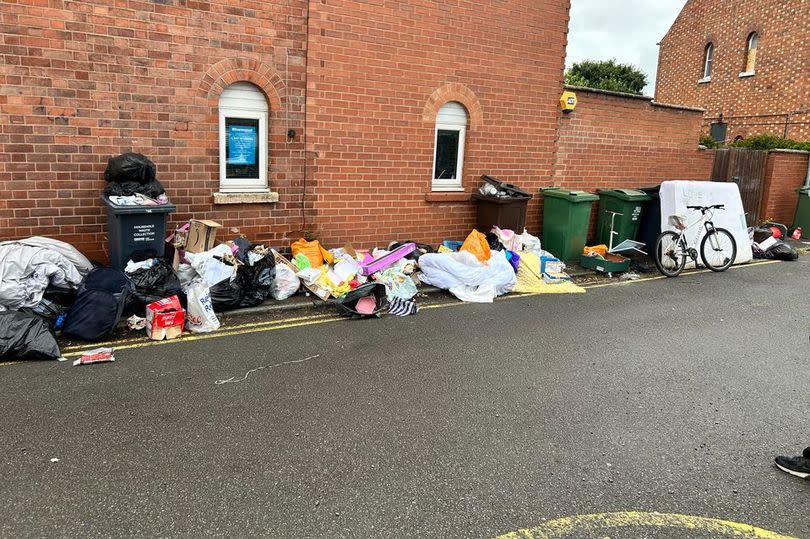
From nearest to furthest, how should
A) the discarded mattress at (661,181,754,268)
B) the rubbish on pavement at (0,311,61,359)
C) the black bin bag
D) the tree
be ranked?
the rubbish on pavement at (0,311,61,359)
the black bin bag
the discarded mattress at (661,181,754,268)
the tree

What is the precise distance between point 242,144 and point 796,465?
22.6 feet

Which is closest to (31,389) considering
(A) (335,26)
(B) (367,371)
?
(B) (367,371)

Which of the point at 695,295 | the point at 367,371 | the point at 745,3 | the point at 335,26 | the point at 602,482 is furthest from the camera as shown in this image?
the point at 745,3

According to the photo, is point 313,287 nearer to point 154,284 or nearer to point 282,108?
point 154,284

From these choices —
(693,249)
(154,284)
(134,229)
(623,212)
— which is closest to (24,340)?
(154,284)

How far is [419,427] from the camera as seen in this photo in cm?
412

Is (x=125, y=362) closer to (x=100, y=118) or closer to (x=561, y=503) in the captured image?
(x=100, y=118)

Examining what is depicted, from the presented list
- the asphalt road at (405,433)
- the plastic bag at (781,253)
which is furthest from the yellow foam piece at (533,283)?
the plastic bag at (781,253)

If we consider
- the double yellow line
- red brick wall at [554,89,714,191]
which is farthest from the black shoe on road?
red brick wall at [554,89,714,191]

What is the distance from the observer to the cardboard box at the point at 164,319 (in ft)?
19.0

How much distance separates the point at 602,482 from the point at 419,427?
4.13 feet

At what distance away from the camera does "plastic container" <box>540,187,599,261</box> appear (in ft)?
32.3

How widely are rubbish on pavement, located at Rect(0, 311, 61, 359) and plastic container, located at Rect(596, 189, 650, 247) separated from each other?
874 centimetres

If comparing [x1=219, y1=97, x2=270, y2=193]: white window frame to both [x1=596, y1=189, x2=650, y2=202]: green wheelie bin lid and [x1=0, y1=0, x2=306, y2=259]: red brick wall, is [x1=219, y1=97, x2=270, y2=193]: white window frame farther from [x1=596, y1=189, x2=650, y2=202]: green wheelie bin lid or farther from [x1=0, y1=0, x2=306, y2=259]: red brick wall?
[x1=596, y1=189, x2=650, y2=202]: green wheelie bin lid
